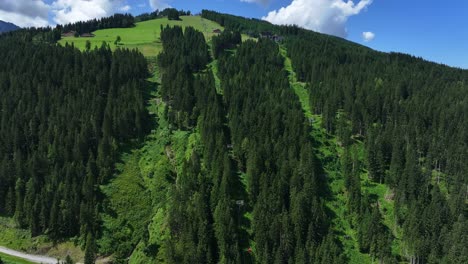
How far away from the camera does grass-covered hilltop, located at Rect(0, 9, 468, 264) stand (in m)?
84.9

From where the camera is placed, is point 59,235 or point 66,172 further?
point 66,172

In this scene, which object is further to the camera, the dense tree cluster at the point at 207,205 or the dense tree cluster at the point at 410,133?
the dense tree cluster at the point at 410,133

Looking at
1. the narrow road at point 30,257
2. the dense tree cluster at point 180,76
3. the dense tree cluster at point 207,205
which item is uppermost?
the dense tree cluster at point 180,76

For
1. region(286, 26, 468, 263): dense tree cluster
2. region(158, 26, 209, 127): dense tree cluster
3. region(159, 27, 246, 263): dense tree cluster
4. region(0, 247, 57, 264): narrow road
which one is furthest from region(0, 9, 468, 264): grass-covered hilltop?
region(0, 247, 57, 264): narrow road

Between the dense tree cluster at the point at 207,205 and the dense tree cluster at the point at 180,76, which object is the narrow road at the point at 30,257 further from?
the dense tree cluster at the point at 180,76

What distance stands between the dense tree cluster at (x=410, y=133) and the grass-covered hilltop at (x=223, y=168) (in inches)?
21.2

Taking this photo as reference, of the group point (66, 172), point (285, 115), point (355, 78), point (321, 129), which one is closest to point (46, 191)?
point (66, 172)

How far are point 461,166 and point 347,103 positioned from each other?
47.5m

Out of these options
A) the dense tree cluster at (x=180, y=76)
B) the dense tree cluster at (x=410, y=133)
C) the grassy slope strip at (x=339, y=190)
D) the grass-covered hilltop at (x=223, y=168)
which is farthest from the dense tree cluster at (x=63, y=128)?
the dense tree cluster at (x=410, y=133)

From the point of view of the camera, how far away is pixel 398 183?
10119 centimetres

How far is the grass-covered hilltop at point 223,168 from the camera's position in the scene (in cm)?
8494

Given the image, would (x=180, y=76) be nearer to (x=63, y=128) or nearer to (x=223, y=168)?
(x=63, y=128)

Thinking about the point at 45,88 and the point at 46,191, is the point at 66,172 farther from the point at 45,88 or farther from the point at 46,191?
the point at 45,88

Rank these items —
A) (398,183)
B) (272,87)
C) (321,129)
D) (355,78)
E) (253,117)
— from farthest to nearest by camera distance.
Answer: (355,78), (272,87), (321,129), (253,117), (398,183)
